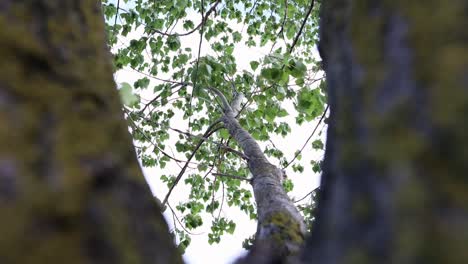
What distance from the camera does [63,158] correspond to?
620 mm

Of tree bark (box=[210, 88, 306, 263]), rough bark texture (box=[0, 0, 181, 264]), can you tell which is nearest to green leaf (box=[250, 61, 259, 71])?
tree bark (box=[210, 88, 306, 263])

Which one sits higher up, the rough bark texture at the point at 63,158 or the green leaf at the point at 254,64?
the green leaf at the point at 254,64

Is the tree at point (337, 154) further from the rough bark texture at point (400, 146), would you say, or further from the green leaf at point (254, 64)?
the green leaf at point (254, 64)

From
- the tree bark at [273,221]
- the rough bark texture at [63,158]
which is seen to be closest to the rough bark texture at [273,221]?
the tree bark at [273,221]

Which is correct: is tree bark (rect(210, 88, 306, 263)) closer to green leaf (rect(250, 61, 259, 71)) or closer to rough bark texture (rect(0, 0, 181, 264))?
rough bark texture (rect(0, 0, 181, 264))

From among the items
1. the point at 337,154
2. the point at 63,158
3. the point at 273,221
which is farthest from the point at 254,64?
the point at 63,158

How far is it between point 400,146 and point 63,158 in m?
0.43

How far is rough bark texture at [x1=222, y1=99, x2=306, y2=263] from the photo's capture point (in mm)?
1131

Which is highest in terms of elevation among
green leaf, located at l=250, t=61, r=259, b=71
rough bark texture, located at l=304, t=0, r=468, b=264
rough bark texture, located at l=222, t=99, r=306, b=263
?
→ green leaf, located at l=250, t=61, r=259, b=71

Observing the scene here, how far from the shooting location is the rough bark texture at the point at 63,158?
22.0 inches

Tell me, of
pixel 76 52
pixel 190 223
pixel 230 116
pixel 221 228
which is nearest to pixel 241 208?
pixel 221 228

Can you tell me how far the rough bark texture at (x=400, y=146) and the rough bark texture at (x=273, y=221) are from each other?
0.38 meters

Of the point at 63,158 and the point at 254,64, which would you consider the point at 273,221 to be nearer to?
the point at 63,158

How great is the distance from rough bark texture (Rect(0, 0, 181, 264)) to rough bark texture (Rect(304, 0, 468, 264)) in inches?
11.4
